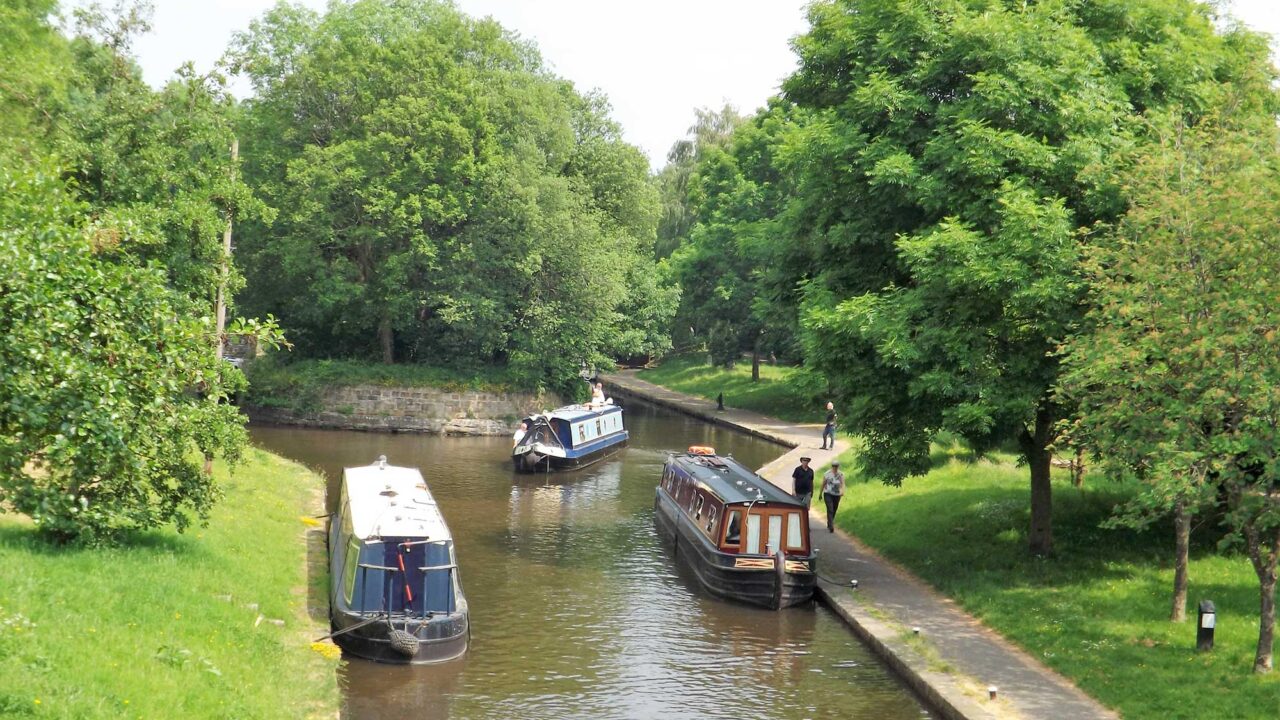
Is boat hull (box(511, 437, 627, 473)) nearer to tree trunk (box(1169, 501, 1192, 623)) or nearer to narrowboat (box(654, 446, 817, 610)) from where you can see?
narrowboat (box(654, 446, 817, 610))

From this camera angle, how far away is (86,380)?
44.5 ft

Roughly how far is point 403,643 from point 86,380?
19.5ft

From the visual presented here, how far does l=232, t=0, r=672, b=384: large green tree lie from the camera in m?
46.0

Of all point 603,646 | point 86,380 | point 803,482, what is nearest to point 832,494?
point 803,482

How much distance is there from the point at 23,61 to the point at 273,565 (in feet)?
55.0

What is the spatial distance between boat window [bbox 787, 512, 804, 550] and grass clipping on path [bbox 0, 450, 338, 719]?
30.5ft

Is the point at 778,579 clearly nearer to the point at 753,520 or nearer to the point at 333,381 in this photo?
the point at 753,520

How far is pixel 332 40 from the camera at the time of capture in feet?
160

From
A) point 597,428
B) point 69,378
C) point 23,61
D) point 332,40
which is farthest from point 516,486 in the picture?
point 332,40

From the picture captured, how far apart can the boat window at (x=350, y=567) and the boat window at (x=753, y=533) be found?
7.81 meters

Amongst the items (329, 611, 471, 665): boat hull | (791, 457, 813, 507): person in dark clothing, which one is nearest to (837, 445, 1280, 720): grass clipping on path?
(791, 457, 813, 507): person in dark clothing

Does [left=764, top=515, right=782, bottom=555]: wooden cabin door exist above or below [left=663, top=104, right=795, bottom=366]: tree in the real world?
below

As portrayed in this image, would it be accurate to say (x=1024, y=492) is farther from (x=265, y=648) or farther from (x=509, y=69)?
(x=509, y=69)

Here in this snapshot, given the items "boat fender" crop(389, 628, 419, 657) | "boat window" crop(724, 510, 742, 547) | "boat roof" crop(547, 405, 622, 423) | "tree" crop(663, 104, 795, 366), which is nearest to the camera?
"boat fender" crop(389, 628, 419, 657)
